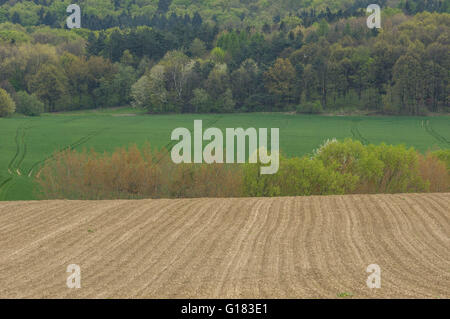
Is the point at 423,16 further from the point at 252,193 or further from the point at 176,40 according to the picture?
the point at 252,193

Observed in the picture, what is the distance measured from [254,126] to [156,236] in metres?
70.4

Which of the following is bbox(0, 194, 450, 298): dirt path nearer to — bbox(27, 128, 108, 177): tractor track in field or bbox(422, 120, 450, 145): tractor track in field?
bbox(27, 128, 108, 177): tractor track in field

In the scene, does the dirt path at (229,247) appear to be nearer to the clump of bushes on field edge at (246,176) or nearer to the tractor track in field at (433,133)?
the clump of bushes on field edge at (246,176)

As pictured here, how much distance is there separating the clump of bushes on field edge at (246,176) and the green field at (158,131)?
9172 mm

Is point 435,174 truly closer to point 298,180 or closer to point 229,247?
point 298,180

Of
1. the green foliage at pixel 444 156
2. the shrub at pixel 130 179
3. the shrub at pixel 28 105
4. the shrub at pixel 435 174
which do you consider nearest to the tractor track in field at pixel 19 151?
the shrub at pixel 130 179

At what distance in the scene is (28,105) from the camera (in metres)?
107

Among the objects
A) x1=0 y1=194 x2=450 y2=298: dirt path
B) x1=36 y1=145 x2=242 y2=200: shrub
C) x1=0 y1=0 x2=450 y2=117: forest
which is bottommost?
x1=36 y1=145 x2=242 y2=200: shrub

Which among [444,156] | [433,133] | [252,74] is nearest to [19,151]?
[444,156]

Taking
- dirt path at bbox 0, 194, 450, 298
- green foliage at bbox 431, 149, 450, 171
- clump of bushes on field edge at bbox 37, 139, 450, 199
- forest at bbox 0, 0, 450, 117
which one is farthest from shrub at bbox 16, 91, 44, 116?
dirt path at bbox 0, 194, 450, 298

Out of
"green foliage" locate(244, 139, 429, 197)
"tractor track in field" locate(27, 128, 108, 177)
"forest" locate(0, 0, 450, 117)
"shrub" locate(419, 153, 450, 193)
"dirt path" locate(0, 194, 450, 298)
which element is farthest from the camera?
"forest" locate(0, 0, 450, 117)

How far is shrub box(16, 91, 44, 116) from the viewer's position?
10650 cm

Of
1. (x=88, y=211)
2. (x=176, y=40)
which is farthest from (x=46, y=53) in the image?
(x=88, y=211)

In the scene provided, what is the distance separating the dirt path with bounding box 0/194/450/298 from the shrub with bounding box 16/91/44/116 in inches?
3148
